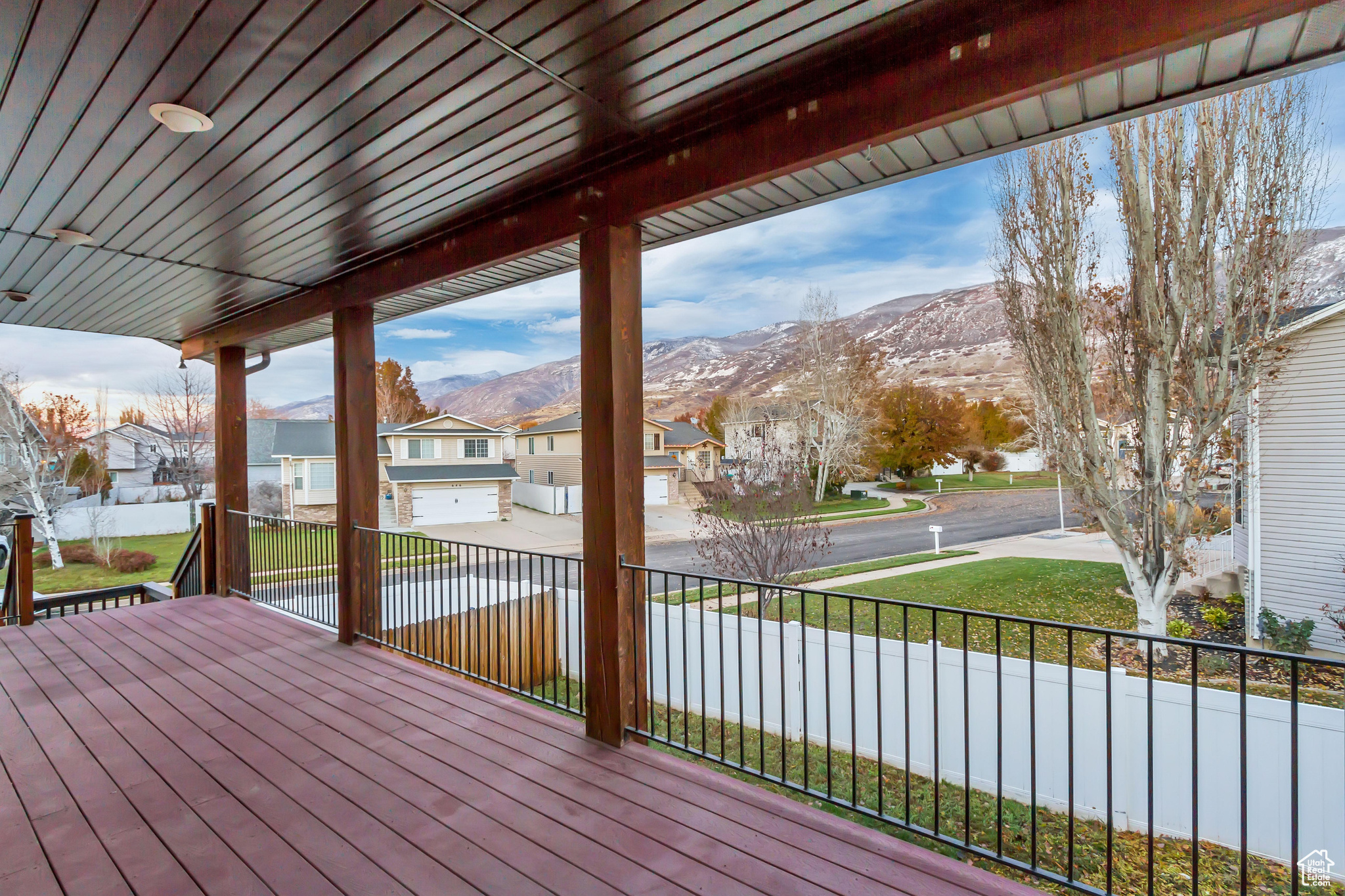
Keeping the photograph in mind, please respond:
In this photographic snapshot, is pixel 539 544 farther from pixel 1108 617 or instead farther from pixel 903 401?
pixel 1108 617

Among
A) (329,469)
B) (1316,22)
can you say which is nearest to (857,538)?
(1316,22)

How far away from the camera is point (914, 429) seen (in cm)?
1288

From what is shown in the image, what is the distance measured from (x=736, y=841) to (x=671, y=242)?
8.47 feet

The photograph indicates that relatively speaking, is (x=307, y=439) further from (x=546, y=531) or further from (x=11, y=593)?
(x=11, y=593)

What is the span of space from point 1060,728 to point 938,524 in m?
9.61

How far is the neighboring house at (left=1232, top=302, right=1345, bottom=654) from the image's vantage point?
585 cm

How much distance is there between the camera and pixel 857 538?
1292 cm

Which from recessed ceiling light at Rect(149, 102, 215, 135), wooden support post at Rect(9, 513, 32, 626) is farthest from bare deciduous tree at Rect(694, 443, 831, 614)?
recessed ceiling light at Rect(149, 102, 215, 135)

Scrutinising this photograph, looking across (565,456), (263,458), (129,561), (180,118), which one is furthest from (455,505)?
(180,118)

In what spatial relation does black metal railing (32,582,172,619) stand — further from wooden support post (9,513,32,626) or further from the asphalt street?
the asphalt street

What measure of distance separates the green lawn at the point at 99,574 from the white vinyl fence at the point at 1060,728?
1061 centimetres

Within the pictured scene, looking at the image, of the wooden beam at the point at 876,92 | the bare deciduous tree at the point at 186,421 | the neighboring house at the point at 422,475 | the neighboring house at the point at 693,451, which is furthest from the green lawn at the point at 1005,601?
the bare deciduous tree at the point at 186,421

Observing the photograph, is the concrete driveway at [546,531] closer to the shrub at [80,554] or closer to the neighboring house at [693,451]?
the neighboring house at [693,451]

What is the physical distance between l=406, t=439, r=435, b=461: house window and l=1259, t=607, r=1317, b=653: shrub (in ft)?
50.2
